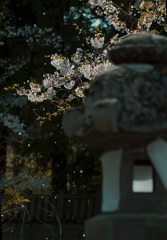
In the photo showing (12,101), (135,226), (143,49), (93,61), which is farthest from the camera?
(12,101)

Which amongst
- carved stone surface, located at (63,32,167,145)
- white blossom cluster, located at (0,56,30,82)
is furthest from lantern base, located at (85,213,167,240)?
white blossom cluster, located at (0,56,30,82)

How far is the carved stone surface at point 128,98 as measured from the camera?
2.80 metres

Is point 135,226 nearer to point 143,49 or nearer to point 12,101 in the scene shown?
point 143,49

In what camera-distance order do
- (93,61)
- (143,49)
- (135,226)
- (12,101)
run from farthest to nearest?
(12,101), (93,61), (143,49), (135,226)

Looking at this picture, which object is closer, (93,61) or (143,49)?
(143,49)

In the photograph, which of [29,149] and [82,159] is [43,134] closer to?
[29,149]

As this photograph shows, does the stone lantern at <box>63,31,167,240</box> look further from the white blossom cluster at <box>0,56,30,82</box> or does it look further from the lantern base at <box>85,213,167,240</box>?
the white blossom cluster at <box>0,56,30,82</box>

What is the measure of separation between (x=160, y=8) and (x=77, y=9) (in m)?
4.31

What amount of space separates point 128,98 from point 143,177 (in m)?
0.74

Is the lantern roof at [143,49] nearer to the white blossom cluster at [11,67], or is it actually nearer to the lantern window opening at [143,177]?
the lantern window opening at [143,177]

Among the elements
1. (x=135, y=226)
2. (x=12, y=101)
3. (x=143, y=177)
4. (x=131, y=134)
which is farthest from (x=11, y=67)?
(x=135, y=226)

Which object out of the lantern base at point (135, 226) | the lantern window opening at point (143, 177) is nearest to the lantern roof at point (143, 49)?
the lantern window opening at point (143, 177)

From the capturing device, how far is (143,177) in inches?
124

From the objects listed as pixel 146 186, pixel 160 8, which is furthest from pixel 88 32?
pixel 146 186
